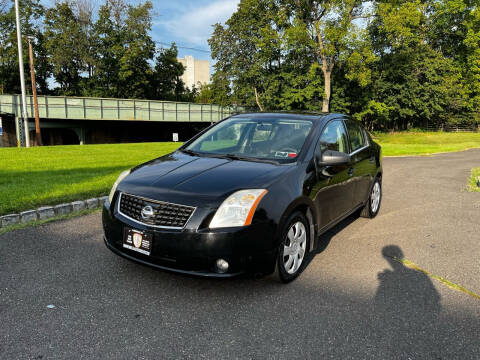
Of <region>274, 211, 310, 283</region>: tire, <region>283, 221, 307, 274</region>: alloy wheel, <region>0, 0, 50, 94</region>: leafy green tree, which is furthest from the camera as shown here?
<region>0, 0, 50, 94</region>: leafy green tree

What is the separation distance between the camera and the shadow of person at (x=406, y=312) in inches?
102

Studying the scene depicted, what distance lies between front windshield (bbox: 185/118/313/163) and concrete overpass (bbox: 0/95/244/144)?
112 feet

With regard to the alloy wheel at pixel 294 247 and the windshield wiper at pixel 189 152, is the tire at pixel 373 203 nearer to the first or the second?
the alloy wheel at pixel 294 247

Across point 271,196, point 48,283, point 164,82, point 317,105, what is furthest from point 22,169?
point 164,82

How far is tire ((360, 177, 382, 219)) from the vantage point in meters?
5.70

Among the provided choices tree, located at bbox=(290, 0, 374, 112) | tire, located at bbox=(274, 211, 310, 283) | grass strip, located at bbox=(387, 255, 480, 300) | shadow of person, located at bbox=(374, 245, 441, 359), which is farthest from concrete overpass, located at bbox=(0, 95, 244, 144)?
shadow of person, located at bbox=(374, 245, 441, 359)

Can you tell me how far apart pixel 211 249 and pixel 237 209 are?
38 centimetres

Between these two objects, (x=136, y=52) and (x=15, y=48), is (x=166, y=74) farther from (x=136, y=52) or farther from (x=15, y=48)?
(x=15, y=48)

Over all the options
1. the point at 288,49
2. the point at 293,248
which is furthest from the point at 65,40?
the point at 293,248

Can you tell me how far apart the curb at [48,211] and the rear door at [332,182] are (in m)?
→ 3.44

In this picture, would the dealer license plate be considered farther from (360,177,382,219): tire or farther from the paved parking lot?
(360,177,382,219): tire

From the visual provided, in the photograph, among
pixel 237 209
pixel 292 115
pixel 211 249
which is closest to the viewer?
pixel 211 249

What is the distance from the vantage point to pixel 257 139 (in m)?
4.30

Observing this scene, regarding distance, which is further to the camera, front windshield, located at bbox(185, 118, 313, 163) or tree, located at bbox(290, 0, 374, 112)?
tree, located at bbox(290, 0, 374, 112)
